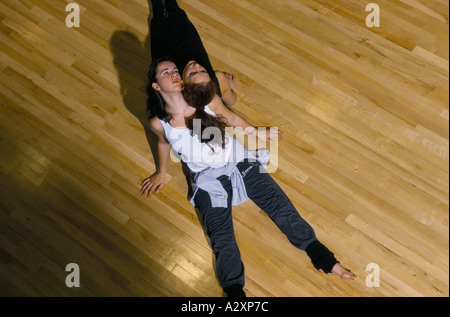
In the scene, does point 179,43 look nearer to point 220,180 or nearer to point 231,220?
point 220,180

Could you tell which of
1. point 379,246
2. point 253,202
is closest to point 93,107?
point 253,202

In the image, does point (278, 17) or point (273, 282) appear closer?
point (273, 282)

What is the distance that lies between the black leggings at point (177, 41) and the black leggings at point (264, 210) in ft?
1.88

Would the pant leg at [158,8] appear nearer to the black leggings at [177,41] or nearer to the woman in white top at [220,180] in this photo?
the black leggings at [177,41]

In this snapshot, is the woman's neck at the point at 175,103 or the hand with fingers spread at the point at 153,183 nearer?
the woman's neck at the point at 175,103

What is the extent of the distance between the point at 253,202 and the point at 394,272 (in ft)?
2.97

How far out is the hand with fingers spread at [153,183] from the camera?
2.13m

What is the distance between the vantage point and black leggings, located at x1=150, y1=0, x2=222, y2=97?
6.47 ft

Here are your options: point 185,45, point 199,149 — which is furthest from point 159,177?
point 185,45

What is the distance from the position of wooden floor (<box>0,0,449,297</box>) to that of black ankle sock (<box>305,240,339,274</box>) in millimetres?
95

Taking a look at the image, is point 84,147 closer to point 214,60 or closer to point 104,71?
point 104,71

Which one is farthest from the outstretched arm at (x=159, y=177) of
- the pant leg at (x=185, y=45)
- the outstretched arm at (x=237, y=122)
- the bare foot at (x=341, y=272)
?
the bare foot at (x=341, y=272)
